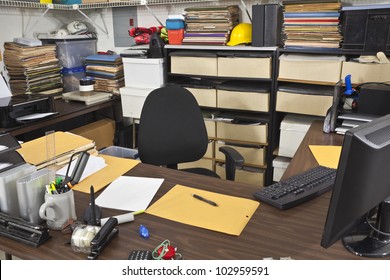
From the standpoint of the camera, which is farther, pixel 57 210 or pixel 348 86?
pixel 348 86

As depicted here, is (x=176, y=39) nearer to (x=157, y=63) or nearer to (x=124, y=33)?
(x=157, y=63)

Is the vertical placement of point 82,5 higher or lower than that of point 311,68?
higher

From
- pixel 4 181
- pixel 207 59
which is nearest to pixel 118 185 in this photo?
pixel 4 181

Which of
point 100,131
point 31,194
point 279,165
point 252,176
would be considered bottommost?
point 252,176

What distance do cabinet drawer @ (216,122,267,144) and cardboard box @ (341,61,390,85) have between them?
27.8 inches

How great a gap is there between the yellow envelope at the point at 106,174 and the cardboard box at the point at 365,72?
1.55m

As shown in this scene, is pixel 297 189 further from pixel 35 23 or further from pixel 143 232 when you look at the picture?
pixel 35 23

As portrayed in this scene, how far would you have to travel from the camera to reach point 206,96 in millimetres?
2877

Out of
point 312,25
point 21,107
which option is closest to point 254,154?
point 312,25

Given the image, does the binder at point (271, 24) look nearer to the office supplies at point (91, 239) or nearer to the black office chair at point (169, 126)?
the black office chair at point (169, 126)

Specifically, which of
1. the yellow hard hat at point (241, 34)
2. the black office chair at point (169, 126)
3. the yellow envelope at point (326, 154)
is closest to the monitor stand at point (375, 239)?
the yellow envelope at point (326, 154)

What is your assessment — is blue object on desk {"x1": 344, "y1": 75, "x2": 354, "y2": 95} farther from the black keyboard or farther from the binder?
the black keyboard

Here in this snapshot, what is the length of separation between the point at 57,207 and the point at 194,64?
1.92 m

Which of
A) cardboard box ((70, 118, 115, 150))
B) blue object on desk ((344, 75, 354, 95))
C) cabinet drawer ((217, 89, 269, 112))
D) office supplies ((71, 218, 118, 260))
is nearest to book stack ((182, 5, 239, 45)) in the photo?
cabinet drawer ((217, 89, 269, 112))
